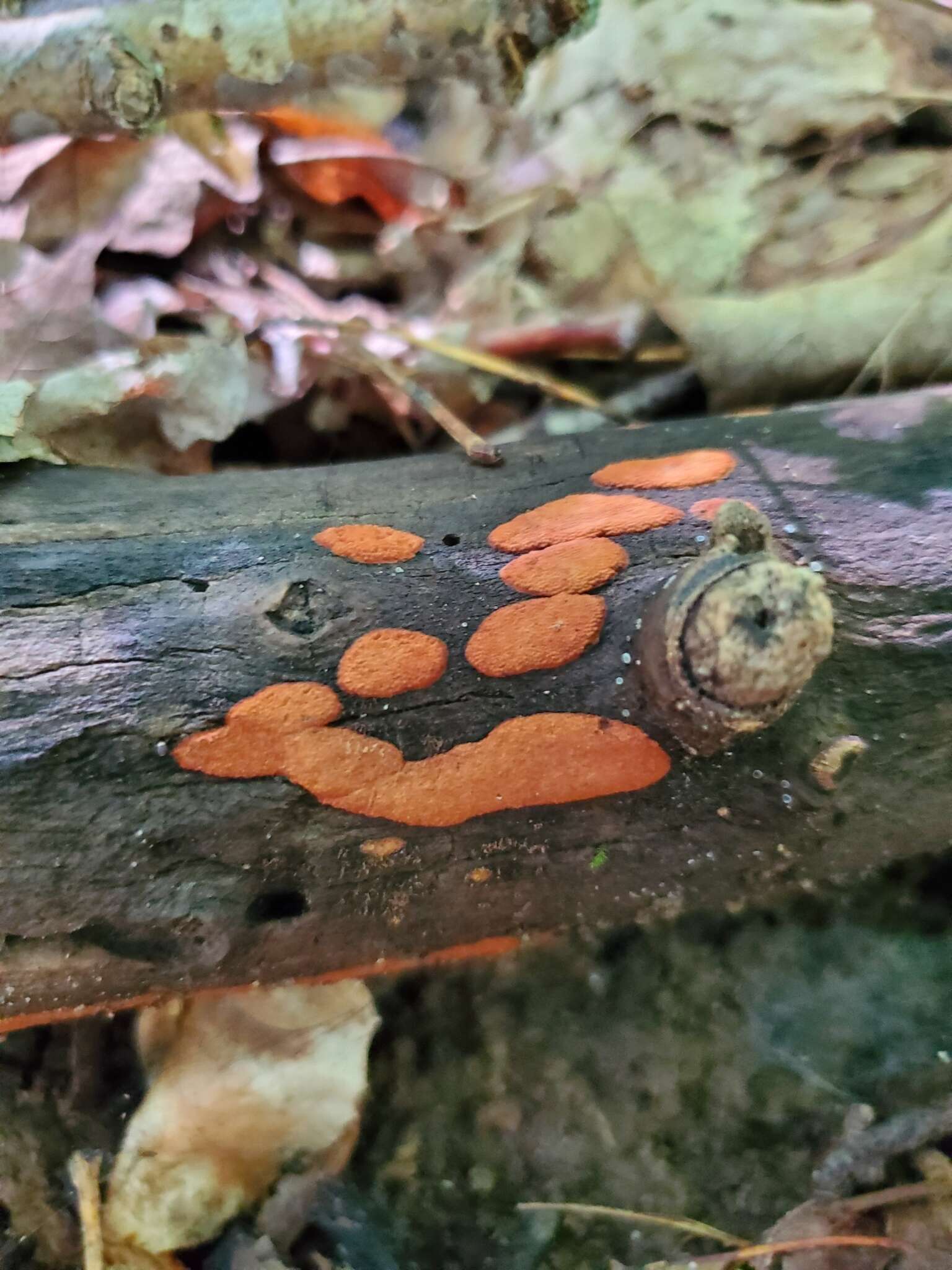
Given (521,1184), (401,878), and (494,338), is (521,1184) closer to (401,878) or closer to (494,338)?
(401,878)

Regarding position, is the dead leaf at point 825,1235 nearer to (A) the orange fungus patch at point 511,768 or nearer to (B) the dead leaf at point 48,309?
(A) the orange fungus patch at point 511,768

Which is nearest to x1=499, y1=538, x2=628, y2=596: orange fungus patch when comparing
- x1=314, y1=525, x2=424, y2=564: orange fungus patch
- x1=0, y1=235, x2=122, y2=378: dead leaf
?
x1=314, y1=525, x2=424, y2=564: orange fungus patch

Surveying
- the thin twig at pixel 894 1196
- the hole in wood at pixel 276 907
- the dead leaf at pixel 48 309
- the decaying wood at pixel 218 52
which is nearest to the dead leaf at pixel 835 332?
the decaying wood at pixel 218 52

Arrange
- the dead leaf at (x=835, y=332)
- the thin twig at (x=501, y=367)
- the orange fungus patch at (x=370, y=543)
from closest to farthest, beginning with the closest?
the orange fungus patch at (x=370, y=543), the dead leaf at (x=835, y=332), the thin twig at (x=501, y=367)

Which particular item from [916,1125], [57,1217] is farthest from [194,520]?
[916,1125]

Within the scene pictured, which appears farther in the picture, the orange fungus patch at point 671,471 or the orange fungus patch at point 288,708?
the orange fungus patch at point 671,471

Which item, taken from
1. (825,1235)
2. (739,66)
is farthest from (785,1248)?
(739,66)
